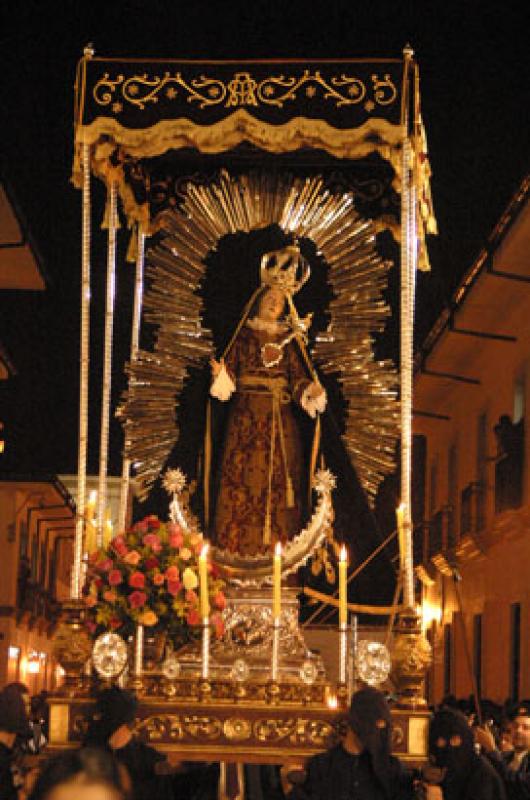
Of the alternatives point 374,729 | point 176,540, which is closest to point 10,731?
point 374,729

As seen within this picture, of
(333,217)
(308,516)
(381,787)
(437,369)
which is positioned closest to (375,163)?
(333,217)

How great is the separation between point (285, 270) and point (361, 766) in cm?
465

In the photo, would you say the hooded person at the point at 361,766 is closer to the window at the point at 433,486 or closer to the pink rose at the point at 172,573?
the pink rose at the point at 172,573

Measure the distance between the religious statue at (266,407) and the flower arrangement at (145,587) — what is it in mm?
1056

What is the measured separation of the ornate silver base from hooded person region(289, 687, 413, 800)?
2.54 m

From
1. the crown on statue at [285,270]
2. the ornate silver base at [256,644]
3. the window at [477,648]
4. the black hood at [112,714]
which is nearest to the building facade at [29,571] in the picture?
the window at [477,648]

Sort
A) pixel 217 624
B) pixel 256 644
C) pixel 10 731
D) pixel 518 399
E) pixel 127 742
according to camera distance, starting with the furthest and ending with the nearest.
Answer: pixel 518 399, pixel 256 644, pixel 217 624, pixel 127 742, pixel 10 731

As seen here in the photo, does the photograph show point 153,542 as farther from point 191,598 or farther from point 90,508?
point 90,508

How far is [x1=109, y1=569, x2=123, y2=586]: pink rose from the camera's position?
9702 millimetres

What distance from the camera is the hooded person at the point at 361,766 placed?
7.12m

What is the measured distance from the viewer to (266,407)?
36.5ft

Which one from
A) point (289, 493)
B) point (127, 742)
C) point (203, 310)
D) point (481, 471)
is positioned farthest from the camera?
point (481, 471)

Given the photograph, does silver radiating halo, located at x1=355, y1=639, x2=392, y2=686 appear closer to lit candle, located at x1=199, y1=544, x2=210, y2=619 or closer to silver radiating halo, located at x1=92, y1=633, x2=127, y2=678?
lit candle, located at x1=199, y1=544, x2=210, y2=619

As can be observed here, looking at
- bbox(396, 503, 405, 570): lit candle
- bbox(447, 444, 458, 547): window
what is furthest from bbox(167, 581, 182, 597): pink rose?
bbox(447, 444, 458, 547): window
